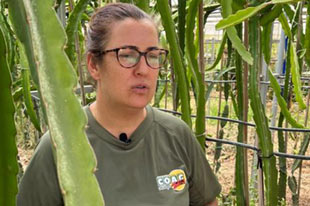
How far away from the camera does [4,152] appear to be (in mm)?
389

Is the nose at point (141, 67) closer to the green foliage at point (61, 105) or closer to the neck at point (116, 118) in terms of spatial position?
the neck at point (116, 118)

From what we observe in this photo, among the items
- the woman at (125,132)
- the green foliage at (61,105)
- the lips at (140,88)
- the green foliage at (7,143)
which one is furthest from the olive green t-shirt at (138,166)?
the green foliage at (61,105)

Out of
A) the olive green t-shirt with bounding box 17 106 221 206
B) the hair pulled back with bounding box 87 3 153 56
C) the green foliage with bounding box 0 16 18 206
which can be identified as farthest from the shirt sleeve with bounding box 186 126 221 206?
the green foliage with bounding box 0 16 18 206

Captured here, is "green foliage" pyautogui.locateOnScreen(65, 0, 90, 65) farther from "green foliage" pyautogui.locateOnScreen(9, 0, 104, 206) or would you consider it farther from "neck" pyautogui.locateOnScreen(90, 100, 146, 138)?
"green foliage" pyautogui.locateOnScreen(9, 0, 104, 206)

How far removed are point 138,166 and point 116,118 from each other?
10 cm

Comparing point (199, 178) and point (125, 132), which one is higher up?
point (125, 132)

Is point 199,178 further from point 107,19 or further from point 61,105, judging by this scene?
point 61,105

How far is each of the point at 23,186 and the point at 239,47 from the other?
45 centimetres

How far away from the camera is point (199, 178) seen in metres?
0.93

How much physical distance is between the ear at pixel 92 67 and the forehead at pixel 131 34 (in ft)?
0.19

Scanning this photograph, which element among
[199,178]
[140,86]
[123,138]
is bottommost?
[199,178]

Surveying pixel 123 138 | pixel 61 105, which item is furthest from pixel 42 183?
pixel 61 105

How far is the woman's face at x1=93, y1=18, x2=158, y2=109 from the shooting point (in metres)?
0.76

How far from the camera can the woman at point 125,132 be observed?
2.49 feet
